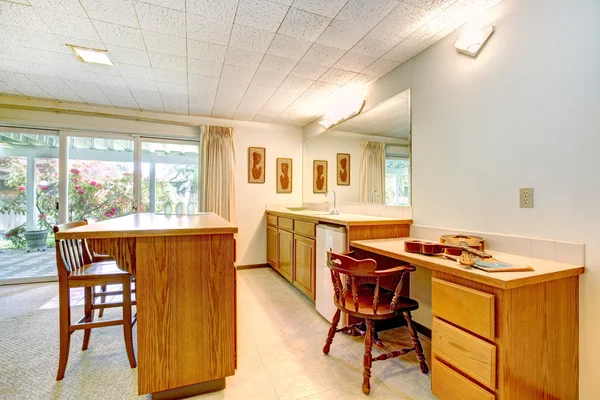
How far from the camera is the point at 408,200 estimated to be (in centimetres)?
240

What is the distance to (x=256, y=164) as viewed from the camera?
4285 mm

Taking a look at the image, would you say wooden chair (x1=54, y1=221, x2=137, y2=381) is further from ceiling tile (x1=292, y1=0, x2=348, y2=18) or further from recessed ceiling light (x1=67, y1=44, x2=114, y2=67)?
ceiling tile (x1=292, y1=0, x2=348, y2=18)

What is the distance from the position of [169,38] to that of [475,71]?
2.17 meters

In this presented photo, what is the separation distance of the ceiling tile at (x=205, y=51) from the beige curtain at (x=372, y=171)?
164 cm

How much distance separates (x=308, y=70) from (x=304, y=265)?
1936mm

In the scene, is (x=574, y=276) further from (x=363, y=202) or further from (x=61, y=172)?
(x=61, y=172)

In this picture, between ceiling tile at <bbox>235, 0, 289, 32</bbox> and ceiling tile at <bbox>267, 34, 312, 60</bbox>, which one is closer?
ceiling tile at <bbox>235, 0, 289, 32</bbox>

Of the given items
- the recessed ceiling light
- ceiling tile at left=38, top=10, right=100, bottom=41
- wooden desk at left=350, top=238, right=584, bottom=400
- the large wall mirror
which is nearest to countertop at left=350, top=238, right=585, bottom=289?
wooden desk at left=350, top=238, right=584, bottom=400

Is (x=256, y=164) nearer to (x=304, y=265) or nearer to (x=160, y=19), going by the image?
(x=304, y=265)

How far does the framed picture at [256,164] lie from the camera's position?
13.9ft

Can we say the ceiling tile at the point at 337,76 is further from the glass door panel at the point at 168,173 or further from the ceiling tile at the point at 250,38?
the glass door panel at the point at 168,173

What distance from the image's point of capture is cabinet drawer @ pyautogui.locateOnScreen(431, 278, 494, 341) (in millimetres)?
1187

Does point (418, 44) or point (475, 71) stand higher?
point (418, 44)

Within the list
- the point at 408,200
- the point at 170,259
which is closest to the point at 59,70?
the point at 170,259
